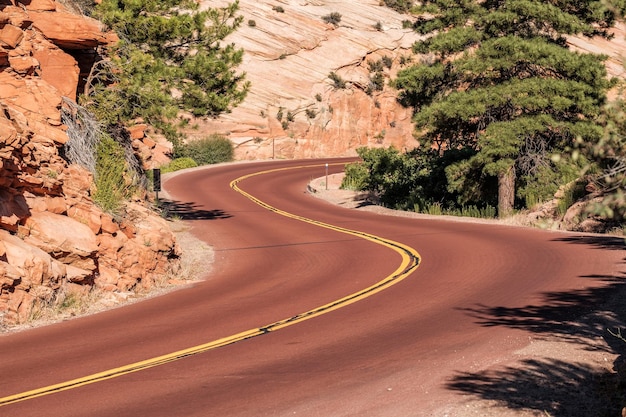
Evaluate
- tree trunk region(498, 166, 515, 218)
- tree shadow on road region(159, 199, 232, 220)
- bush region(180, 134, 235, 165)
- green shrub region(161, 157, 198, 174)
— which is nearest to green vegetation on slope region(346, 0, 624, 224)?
tree trunk region(498, 166, 515, 218)

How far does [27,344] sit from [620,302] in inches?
353

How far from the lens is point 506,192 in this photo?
30.4 m

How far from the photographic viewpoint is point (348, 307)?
13.8 m

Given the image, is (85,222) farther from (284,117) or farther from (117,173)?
(284,117)

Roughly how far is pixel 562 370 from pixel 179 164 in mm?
48077

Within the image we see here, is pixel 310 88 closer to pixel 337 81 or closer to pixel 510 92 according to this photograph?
pixel 337 81

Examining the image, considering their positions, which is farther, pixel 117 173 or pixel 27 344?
pixel 117 173

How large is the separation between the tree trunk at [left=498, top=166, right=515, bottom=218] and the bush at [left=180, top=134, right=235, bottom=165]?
3389 cm

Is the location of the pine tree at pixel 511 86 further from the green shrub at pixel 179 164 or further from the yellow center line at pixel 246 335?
the green shrub at pixel 179 164

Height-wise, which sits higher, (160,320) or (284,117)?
(284,117)

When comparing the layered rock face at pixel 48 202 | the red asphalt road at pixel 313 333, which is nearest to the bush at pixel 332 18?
the red asphalt road at pixel 313 333

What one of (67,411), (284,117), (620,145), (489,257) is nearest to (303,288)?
(489,257)

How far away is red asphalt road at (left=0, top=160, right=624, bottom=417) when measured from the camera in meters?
8.84

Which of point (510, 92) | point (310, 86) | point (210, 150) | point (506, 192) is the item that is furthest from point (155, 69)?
point (310, 86)
